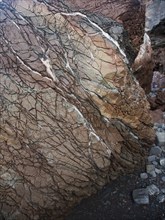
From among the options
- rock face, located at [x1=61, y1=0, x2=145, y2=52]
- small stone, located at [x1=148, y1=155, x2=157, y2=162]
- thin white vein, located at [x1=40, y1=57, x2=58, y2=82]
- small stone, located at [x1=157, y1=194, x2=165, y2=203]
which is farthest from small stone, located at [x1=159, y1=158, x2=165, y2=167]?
thin white vein, located at [x1=40, y1=57, x2=58, y2=82]

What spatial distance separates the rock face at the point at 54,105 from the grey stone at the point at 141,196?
0.92 feet

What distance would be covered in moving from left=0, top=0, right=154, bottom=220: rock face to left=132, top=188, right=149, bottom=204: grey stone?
0.92 ft

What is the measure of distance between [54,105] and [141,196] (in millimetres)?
841

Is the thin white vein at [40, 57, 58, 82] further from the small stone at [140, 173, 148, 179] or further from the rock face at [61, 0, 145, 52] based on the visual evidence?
the small stone at [140, 173, 148, 179]

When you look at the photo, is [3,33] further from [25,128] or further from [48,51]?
[25,128]

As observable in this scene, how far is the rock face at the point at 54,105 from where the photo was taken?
187 centimetres

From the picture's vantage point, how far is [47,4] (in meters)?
2.03

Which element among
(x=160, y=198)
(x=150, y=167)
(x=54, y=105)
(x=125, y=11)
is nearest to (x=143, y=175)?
(x=150, y=167)

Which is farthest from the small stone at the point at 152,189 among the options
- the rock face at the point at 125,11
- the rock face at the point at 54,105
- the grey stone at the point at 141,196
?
the rock face at the point at 125,11

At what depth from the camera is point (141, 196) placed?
2209 millimetres

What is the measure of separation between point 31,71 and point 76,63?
268mm

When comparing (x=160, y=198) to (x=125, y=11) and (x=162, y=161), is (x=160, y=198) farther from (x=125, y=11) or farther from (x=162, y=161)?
(x=125, y=11)

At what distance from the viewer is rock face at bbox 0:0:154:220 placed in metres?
1.87

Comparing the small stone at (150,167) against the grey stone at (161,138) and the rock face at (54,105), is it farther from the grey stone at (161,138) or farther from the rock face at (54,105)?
the rock face at (54,105)
